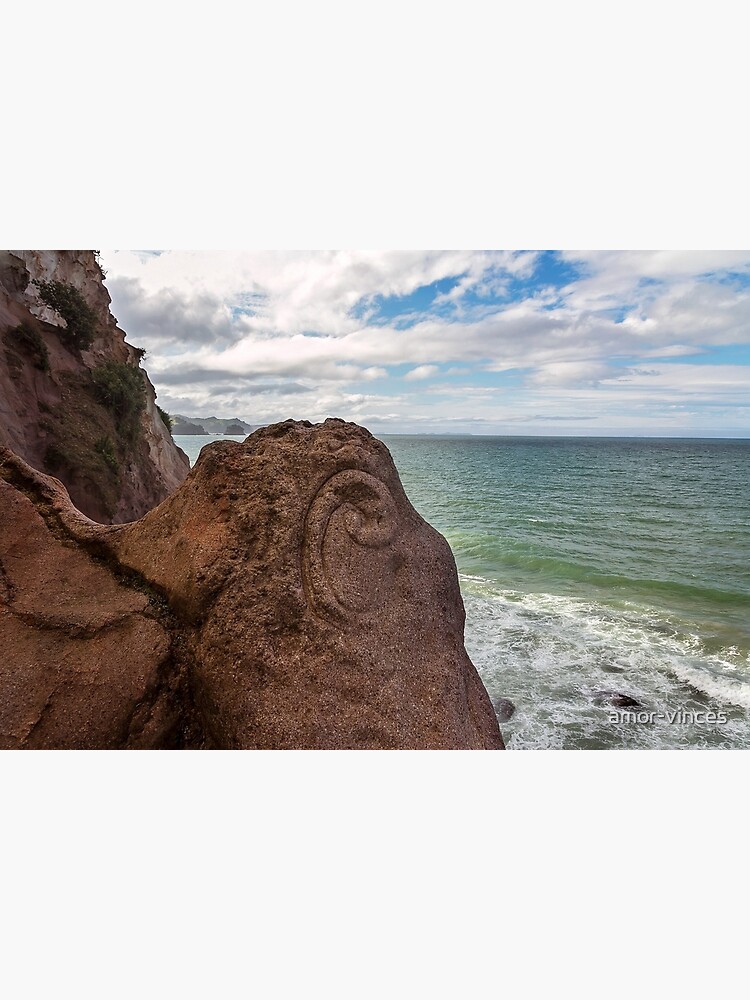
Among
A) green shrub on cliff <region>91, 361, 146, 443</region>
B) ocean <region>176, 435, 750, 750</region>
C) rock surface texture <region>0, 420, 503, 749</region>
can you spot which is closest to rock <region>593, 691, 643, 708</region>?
ocean <region>176, 435, 750, 750</region>

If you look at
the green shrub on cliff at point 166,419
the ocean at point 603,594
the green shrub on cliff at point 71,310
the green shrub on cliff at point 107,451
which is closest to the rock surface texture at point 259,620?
the ocean at point 603,594

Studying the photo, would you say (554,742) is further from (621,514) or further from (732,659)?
(621,514)

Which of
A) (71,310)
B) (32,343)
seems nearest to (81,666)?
(32,343)

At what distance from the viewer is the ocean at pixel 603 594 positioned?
20.0 feet

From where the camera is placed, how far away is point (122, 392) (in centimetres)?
1150

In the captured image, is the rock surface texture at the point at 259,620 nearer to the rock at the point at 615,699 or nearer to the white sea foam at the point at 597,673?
the white sea foam at the point at 597,673

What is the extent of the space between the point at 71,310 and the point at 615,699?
423 inches

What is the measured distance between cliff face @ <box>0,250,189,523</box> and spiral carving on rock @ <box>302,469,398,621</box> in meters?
5.96

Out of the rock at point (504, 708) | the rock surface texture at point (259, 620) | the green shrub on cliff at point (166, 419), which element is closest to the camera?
the rock surface texture at point (259, 620)

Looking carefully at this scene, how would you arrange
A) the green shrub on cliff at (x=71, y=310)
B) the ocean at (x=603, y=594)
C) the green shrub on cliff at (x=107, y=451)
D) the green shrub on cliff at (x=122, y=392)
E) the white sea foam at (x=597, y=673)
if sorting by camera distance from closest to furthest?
the white sea foam at (x=597, y=673)
the ocean at (x=603, y=594)
the green shrub on cliff at (x=71, y=310)
the green shrub on cliff at (x=107, y=451)
the green shrub on cliff at (x=122, y=392)

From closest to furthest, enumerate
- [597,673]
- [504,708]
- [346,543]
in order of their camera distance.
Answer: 1. [346,543]
2. [504,708]
3. [597,673]

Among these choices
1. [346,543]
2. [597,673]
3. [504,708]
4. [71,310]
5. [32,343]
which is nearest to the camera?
[346,543]

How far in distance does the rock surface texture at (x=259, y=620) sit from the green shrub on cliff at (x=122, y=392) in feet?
26.7

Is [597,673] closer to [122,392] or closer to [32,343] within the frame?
[32,343]
